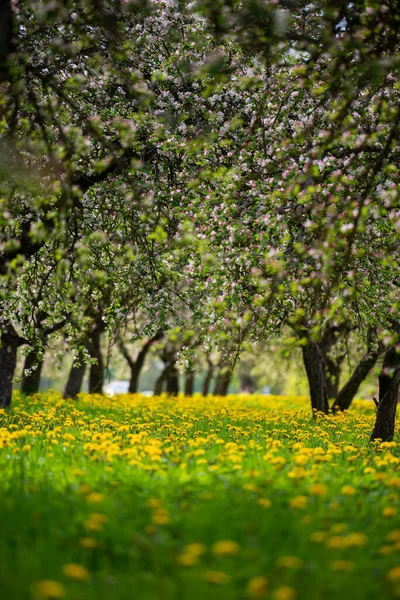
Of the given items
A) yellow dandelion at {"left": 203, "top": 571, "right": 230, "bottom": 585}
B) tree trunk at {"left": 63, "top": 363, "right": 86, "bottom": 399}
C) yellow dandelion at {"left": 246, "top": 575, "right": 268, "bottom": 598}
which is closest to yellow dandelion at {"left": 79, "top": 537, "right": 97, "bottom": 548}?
yellow dandelion at {"left": 203, "top": 571, "right": 230, "bottom": 585}

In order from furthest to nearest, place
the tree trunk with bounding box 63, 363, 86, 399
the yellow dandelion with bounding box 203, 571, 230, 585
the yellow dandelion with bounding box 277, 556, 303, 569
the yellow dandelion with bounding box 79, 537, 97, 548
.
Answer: the tree trunk with bounding box 63, 363, 86, 399, the yellow dandelion with bounding box 79, 537, 97, 548, the yellow dandelion with bounding box 277, 556, 303, 569, the yellow dandelion with bounding box 203, 571, 230, 585

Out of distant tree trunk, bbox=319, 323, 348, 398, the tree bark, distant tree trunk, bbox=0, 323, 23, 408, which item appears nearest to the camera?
the tree bark

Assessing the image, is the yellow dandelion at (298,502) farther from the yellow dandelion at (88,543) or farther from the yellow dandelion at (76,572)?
the yellow dandelion at (76,572)

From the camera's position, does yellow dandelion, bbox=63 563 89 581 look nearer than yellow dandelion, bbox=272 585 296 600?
No

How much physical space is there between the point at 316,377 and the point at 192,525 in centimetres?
1216

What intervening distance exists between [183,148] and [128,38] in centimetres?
219

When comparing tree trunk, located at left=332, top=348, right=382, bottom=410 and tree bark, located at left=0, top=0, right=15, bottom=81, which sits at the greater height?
tree bark, located at left=0, top=0, right=15, bottom=81

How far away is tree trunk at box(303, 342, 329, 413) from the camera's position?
16.2m

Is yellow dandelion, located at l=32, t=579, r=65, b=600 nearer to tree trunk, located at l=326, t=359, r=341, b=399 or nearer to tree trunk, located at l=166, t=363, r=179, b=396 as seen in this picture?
tree trunk, located at l=326, t=359, r=341, b=399

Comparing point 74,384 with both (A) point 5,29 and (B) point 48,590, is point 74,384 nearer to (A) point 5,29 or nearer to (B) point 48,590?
(A) point 5,29

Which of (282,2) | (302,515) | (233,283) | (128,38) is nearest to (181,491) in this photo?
(302,515)

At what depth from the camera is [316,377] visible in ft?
53.7

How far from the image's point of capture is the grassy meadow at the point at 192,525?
3740 millimetres

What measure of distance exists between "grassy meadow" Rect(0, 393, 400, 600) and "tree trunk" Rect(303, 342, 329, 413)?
7956 mm
